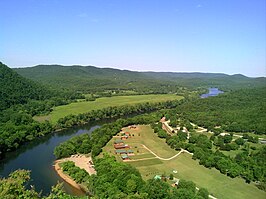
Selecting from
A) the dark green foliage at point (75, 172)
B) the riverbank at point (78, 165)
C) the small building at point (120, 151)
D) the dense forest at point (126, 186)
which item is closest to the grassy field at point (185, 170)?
the small building at point (120, 151)

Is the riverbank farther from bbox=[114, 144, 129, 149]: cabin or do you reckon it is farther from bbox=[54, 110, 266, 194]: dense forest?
bbox=[114, 144, 129, 149]: cabin

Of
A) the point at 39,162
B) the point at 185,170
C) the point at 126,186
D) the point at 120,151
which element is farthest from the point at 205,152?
the point at 39,162

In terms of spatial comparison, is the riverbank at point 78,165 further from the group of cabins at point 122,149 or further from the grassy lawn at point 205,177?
the grassy lawn at point 205,177

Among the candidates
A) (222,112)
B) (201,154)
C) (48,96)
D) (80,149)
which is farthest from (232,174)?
(48,96)

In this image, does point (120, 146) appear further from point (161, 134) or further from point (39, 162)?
point (39, 162)

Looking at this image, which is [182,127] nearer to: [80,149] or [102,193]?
[80,149]

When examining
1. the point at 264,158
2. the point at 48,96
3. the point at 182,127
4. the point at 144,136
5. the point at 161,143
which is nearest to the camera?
the point at 264,158

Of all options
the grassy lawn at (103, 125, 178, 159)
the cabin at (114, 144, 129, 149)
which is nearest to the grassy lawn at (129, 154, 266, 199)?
the grassy lawn at (103, 125, 178, 159)

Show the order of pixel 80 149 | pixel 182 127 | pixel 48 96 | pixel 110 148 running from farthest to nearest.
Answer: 1. pixel 48 96
2. pixel 182 127
3. pixel 110 148
4. pixel 80 149
